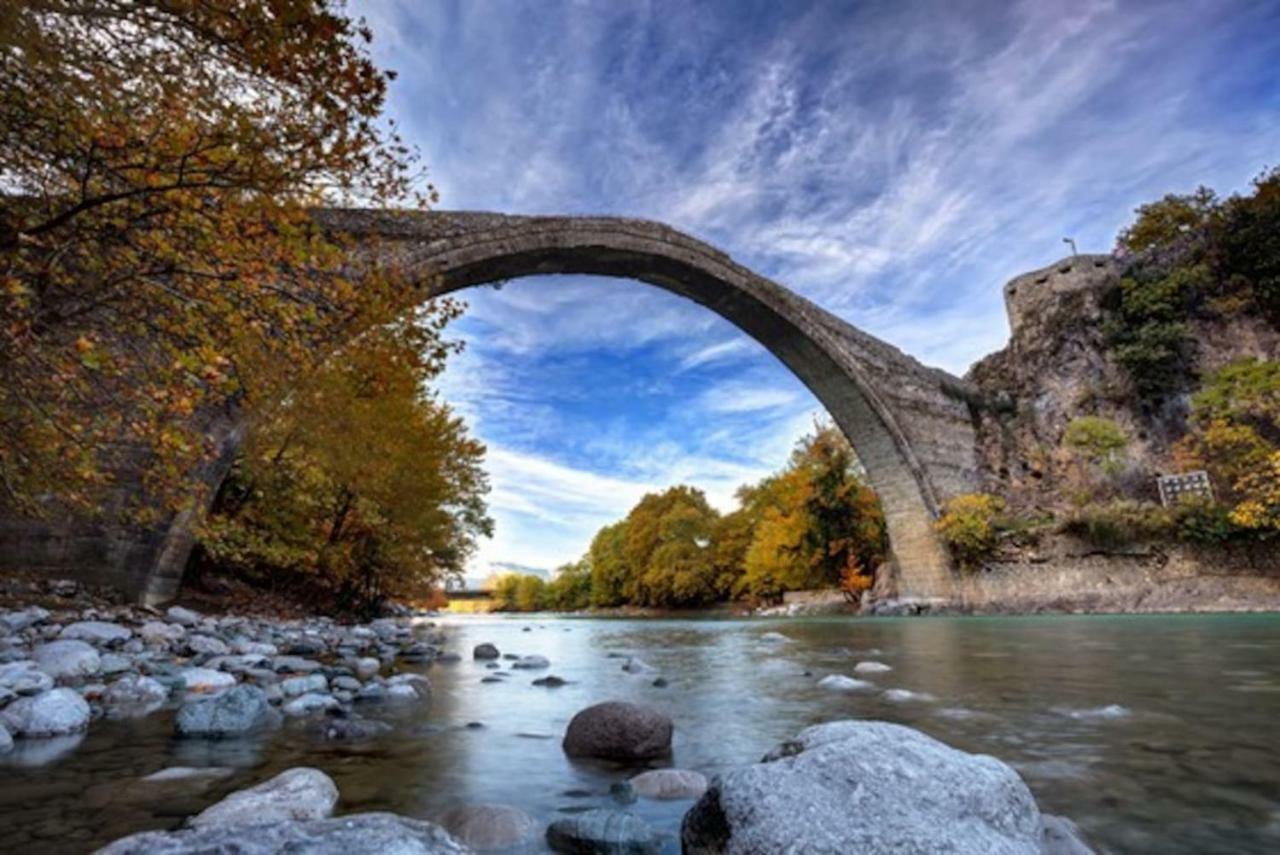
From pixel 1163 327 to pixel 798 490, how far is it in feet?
47.4

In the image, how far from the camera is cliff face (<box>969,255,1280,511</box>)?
22.9 metres

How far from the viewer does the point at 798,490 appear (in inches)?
1100

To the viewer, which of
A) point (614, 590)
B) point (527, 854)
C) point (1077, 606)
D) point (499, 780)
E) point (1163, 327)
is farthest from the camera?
point (614, 590)

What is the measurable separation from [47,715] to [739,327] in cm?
2147

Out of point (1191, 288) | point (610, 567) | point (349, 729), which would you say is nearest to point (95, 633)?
point (349, 729)

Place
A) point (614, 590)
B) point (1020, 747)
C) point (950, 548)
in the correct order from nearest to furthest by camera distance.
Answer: point (1020, 747)
point (950, 548)
point (614, 590)

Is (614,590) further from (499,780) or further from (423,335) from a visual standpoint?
(499,780)

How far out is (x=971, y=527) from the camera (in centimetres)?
2108

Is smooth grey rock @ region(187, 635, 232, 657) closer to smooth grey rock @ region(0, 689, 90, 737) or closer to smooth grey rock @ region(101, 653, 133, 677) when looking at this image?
smooth grey rock @ region(101, 653, 133, 677)

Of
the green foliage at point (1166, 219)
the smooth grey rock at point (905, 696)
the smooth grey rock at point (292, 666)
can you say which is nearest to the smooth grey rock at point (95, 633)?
the smooth grey rock at point (292, 666)

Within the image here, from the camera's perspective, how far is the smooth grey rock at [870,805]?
150 cm

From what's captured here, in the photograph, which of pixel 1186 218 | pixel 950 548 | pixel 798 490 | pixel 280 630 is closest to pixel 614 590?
pixel 798 490

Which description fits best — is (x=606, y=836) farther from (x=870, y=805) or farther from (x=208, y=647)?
(x=208, y=647)

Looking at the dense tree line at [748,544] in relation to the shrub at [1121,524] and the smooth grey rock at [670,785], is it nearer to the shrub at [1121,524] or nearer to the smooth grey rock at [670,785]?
the shrub at [1121,524]
